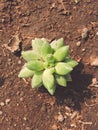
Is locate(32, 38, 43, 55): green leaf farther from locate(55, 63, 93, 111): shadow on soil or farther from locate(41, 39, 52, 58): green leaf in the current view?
locate(55, 63, 93, 111): shadow on soil

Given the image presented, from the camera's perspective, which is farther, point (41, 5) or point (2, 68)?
point (41, 5)

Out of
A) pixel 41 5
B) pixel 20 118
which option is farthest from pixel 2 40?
pixel 20 118

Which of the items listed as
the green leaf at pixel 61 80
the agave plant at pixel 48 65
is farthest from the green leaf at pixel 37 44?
the green leaf at pixel 61 80

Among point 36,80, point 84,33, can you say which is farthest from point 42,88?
point 84,33

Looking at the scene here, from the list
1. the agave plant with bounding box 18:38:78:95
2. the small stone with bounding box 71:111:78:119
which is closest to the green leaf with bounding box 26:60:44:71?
the agave plant with bounding box 18:38:78:95

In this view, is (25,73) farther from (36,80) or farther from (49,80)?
(49,80)

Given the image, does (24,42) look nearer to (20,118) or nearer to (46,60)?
(46,60)
